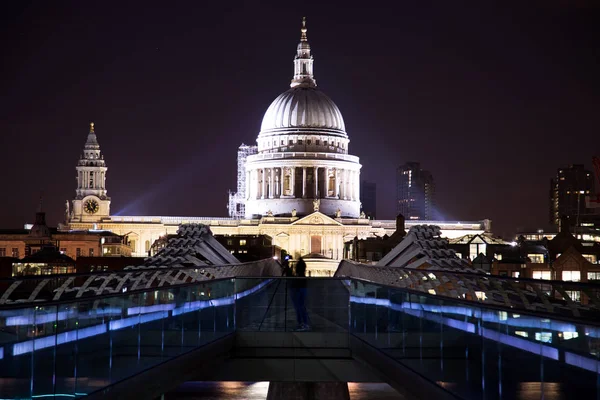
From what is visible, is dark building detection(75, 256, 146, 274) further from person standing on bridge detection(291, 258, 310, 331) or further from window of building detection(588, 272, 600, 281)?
person standing on bridge detection(291, 258, 310, 331)

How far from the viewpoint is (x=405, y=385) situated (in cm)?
2075

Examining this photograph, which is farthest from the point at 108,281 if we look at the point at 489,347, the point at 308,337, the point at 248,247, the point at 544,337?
the point at 248,247

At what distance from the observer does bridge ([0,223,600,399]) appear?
13.7m

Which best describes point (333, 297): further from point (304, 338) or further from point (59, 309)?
point (59, 309)

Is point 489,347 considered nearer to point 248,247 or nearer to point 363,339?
point 363,339

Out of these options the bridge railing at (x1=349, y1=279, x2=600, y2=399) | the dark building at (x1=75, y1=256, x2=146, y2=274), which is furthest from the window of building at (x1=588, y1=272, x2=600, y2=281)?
the bridge railing at (x1=349, y1=279, x2=600, y2=399)

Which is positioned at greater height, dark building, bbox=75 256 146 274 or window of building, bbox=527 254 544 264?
window of building, bbox=527 254 544 264

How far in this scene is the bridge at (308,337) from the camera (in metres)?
13.7

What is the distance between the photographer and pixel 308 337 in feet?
92.1

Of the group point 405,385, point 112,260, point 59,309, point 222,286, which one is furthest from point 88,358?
point 112,260

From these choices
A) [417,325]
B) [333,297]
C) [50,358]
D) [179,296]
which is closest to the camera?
[50,358]

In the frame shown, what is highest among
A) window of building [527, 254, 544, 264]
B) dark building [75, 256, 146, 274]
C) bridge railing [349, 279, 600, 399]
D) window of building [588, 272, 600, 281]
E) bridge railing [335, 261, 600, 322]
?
window of building [527, 254, 544, 264]

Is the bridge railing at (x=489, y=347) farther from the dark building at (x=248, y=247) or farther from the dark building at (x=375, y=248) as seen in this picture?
the dark building at (x=248, y=247)

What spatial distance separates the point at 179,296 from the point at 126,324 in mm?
4668
